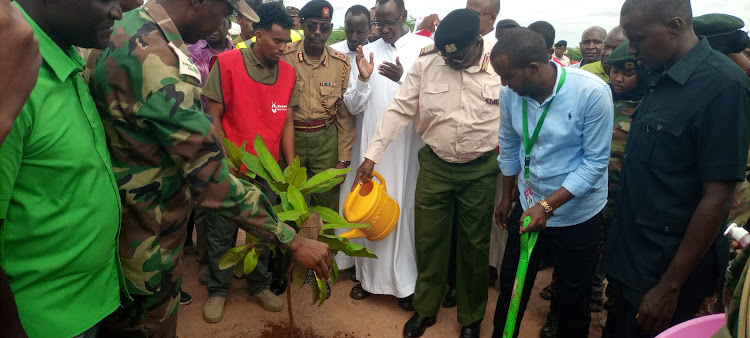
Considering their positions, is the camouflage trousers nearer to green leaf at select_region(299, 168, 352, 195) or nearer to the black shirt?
green leaf at select_region(299, 168, 352, 195)

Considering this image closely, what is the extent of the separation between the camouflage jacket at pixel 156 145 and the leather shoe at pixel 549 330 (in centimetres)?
227

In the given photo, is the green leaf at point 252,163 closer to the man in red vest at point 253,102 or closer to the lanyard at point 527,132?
the man in red vest at point 253,102

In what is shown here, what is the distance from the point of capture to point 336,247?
92.2 inches

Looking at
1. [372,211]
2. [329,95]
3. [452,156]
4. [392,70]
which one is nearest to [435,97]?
[452,156]

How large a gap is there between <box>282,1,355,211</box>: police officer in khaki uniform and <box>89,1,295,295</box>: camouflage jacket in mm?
1780

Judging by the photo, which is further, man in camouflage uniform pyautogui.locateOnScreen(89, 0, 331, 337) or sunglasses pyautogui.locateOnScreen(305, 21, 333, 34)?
sunglasses pyautogui.locateOnScreen(305, 21, 333, 34)

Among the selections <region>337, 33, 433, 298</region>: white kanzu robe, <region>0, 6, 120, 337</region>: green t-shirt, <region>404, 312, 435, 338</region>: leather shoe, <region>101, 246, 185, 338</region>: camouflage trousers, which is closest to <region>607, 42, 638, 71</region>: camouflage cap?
<region>337, 33, 433, 298</region>: white kanzu robe

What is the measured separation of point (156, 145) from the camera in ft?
5.45

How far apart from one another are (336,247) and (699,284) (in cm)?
158

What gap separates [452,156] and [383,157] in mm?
678

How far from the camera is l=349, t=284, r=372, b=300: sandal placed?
3.70 m

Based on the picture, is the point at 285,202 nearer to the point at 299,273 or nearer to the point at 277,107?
the point at 299,273

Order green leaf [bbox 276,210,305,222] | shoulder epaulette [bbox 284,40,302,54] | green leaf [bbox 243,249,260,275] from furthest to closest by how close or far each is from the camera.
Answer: shoulder epaulette [bbox 284,40,302,54] → green leaf [bbox 276,210,305,222] → green leaf [bbox 243,249,260,275]

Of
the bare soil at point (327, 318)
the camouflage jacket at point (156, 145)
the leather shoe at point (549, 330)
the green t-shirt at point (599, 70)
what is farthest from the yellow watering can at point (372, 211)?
the green t-shirt at point (599, 70)
